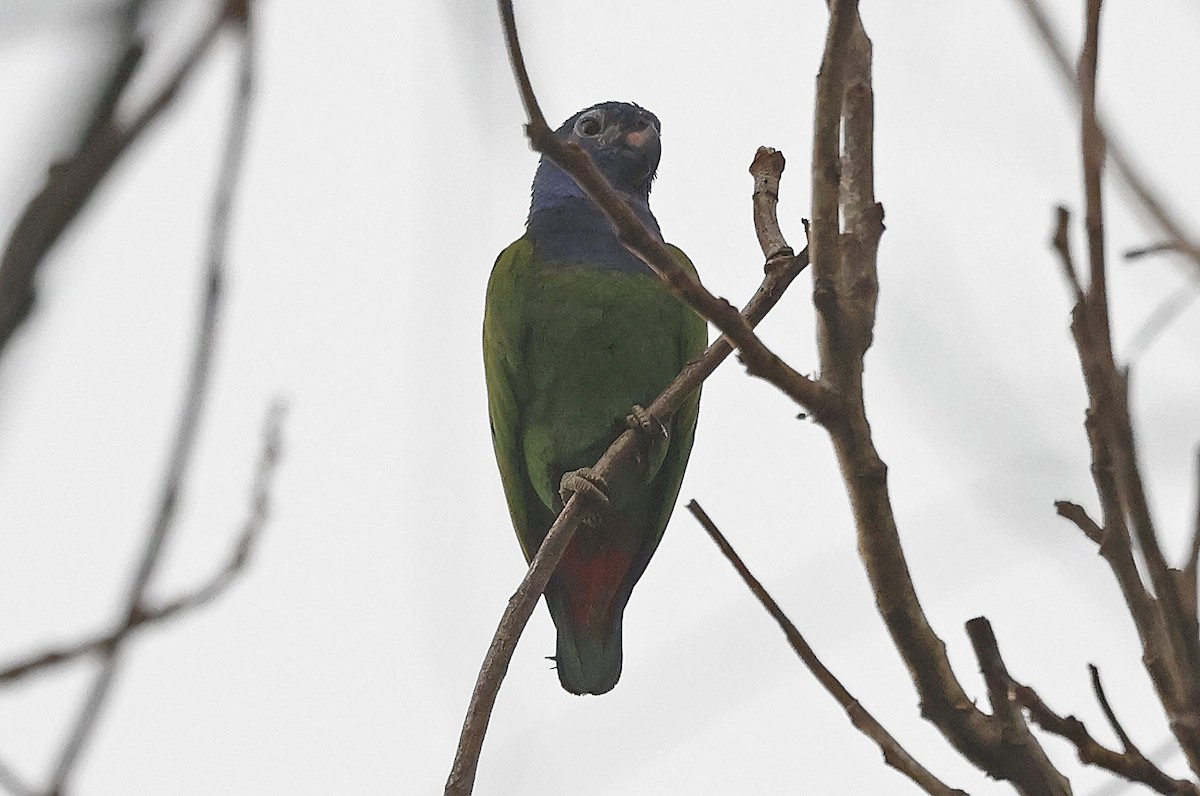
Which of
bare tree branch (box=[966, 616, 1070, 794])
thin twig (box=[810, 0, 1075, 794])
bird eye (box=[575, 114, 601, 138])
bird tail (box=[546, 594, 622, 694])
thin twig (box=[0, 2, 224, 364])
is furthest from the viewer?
bird eye (box=[575, 114, 601, 138])

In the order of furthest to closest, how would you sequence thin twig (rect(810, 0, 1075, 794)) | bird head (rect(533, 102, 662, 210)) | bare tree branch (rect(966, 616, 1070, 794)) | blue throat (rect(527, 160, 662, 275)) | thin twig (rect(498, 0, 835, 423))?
1. bird head (rect(533, 102, 662, 210))
2. blue throat (rect(527, 160, 662, 275))
3. thin twig (rect(498, 0, 835, 423))
4. thin twig (rect(810, 0, 1075, 794))
5. bare tree branch (rect(966, 616, 1070, 794))

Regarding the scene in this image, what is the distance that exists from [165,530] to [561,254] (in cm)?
386

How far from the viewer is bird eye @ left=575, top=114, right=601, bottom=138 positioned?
20.1ft

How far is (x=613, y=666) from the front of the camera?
198 inches

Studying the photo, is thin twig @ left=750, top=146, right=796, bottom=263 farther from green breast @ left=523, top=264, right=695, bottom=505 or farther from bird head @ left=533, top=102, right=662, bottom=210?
bird head @ left=533, top=102, right=662, bottom=210

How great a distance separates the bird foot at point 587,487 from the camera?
10.1 feet

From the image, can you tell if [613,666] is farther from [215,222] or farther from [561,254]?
[215,222]

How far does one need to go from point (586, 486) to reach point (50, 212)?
77.4 inches

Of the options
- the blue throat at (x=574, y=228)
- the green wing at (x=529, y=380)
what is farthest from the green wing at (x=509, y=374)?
the blue throat at (x=574, y=228)

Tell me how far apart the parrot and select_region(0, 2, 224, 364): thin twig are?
364 cm

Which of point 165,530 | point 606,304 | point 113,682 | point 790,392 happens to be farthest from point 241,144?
point 606,304

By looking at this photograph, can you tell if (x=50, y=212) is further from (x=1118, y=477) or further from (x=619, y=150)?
(x=619, y=150)

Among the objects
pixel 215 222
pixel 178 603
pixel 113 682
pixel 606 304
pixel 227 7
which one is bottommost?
pixel 113 682

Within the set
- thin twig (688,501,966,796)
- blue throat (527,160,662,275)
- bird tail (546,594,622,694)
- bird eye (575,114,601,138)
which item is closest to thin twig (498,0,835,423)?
thin twig (688,501,966,796)
